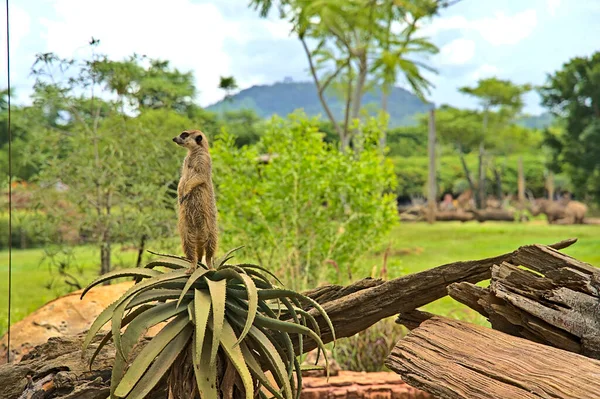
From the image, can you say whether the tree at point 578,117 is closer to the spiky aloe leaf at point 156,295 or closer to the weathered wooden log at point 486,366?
the weathered wooden log at point 486,366

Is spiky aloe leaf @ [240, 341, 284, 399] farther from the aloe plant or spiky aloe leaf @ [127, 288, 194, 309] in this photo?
spiky aloe leaf @ [127, 288, 194, 309]

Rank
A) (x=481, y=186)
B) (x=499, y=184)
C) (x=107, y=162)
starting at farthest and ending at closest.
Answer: (x=499, y=184) → (x=481, y=186) → (x=107, y=162)

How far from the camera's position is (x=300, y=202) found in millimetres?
3871

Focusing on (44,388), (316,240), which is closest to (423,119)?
(316,240)

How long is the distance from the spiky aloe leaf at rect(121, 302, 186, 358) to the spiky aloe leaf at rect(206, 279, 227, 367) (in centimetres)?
11

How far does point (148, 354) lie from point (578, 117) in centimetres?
438

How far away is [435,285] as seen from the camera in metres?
1.80

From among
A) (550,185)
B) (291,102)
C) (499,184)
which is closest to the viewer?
(550,185)

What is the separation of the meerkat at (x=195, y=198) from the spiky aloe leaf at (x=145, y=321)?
10 centimetres

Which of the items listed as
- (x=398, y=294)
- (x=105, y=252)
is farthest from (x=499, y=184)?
(x=398, y=294)

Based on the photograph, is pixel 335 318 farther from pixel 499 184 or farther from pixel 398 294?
pixel 499 184

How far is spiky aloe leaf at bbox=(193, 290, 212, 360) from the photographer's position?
125cm

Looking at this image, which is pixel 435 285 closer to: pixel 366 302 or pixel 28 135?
pixel 366 302

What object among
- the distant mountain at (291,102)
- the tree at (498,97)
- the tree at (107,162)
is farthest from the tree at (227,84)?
the tree at (498,97)
